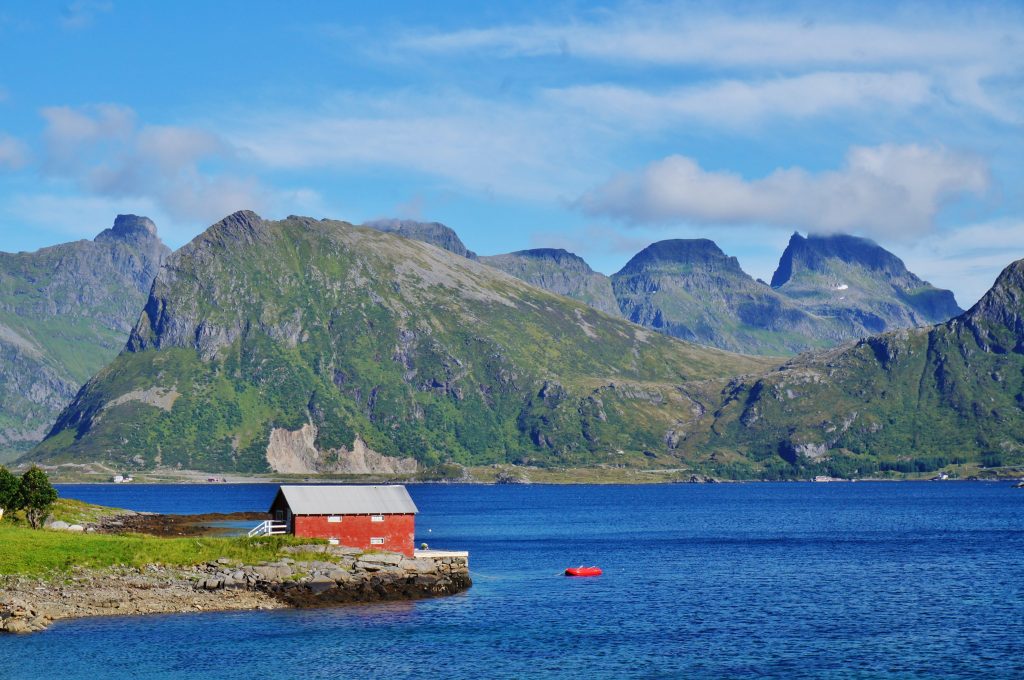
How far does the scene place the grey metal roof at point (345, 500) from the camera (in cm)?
9969

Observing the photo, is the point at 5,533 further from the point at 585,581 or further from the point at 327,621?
the point at 585,581

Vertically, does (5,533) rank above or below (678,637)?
above

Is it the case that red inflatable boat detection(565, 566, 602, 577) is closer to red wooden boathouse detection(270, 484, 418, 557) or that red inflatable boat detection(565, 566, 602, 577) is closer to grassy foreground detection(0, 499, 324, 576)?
red wooden boathouse detection(270, 484, 418, 557)

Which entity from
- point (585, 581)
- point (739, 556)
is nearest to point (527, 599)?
point (585, 581)

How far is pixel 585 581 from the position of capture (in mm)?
114625

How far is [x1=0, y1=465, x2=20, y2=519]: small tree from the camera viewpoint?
359ft

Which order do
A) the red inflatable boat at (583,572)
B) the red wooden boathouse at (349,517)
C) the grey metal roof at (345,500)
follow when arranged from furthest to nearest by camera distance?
1. the red inflatable boat at (583,572)
2. the grey metal roof at (345,500)
3. the red wooden boathouse at (349,517)

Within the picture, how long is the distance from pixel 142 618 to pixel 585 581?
1798 inches

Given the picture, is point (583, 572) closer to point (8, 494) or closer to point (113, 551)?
point (113, 551)

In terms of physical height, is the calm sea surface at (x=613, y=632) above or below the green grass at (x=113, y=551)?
below

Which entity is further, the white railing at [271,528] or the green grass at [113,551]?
the white railing at [271,528]

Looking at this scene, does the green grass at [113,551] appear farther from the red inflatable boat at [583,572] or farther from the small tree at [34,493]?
the red inflatable boat at [583,572]

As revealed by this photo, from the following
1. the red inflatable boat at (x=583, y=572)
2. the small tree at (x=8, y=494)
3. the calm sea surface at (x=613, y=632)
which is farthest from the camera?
the red inflatable boat at (x=583, y=572)

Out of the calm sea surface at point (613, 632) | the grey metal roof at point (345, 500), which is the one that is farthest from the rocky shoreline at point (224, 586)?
the grey metal roof at point (345, 500)
